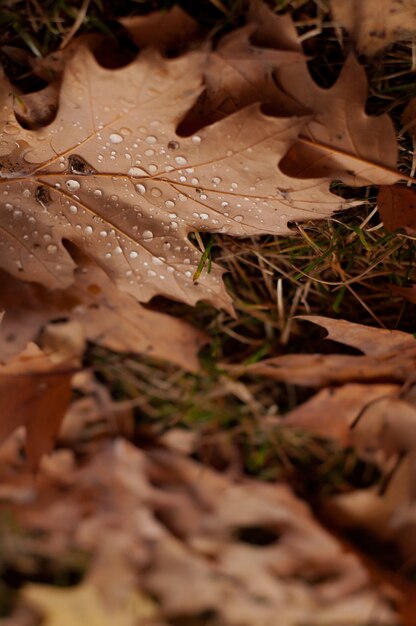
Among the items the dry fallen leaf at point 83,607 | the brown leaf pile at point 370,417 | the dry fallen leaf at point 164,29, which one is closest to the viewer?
the dry fallen leaf at point 164,29

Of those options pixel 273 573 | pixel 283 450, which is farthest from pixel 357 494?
pixel 273 573

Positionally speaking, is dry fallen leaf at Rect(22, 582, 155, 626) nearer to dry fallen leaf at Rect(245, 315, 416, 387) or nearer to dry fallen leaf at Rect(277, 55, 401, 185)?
dry fallen leaf at Rect(245, 315, 416, 387)

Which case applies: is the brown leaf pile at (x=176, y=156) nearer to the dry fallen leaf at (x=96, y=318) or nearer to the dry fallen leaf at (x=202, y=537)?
the dry fallen leaf at (x=96, y=318)

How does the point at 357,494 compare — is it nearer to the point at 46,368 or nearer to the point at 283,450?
the point at 283,450

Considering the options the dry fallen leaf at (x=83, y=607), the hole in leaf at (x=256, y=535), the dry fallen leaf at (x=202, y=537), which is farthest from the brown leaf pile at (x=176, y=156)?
the dry fallen leaf at (x=83, y=607)

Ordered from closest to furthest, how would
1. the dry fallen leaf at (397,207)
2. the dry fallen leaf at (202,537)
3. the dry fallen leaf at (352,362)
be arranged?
the dry fallen leaf at (397,207) → the dry fallen leaf at (352,362) → the dry fallen leaf at (202,537)

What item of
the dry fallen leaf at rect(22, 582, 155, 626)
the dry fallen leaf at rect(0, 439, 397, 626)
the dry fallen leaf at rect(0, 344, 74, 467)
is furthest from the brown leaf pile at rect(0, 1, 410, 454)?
the dry fallen leaf at rect(22, 582, 155, 626)

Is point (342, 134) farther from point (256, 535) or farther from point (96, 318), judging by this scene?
point (256, 535)
